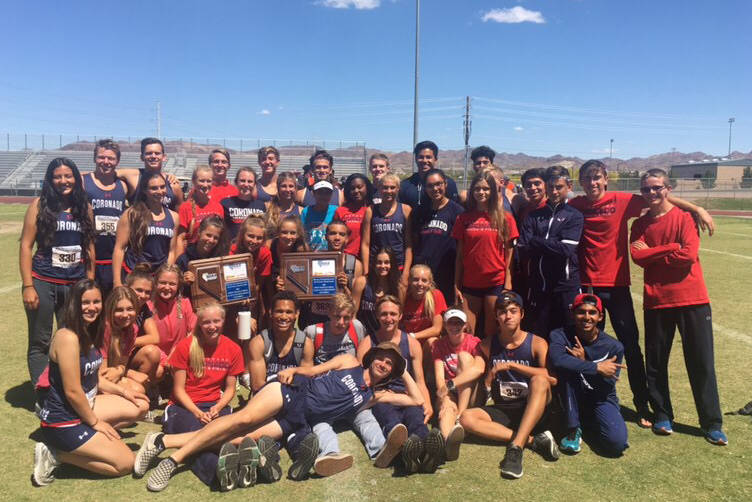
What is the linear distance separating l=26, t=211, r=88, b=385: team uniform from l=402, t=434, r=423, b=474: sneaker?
338 centimetres

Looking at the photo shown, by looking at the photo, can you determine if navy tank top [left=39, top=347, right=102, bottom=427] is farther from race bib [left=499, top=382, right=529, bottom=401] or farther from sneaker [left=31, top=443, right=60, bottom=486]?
race bib [left=499, top=382, right=529, bottom=401]

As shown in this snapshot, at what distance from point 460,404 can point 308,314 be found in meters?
1.90

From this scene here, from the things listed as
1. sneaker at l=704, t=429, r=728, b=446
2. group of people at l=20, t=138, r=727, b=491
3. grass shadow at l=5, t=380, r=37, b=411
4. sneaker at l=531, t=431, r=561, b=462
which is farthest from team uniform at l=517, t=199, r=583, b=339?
grass shadow at l=5, t=380, r=37, b=411

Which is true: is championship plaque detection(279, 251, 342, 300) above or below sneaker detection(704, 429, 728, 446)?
above

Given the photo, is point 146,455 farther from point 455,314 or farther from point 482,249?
point 482,249

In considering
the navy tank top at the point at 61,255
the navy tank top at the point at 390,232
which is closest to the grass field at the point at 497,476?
the navy tank top at the point at 61,255

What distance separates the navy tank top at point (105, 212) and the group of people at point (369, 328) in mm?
21

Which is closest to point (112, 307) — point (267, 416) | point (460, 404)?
point (267, 416)

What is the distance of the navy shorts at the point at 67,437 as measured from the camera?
3.65 metres

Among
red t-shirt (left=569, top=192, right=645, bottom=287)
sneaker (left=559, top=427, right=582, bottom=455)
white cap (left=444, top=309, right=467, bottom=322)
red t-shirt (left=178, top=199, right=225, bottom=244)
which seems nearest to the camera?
sneaker (left=559, top=427, right=582, bottom=455)

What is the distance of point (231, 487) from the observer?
3600mm

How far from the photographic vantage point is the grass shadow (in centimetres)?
498

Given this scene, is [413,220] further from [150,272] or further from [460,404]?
[150,272]

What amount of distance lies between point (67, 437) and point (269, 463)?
1367 millimetres
